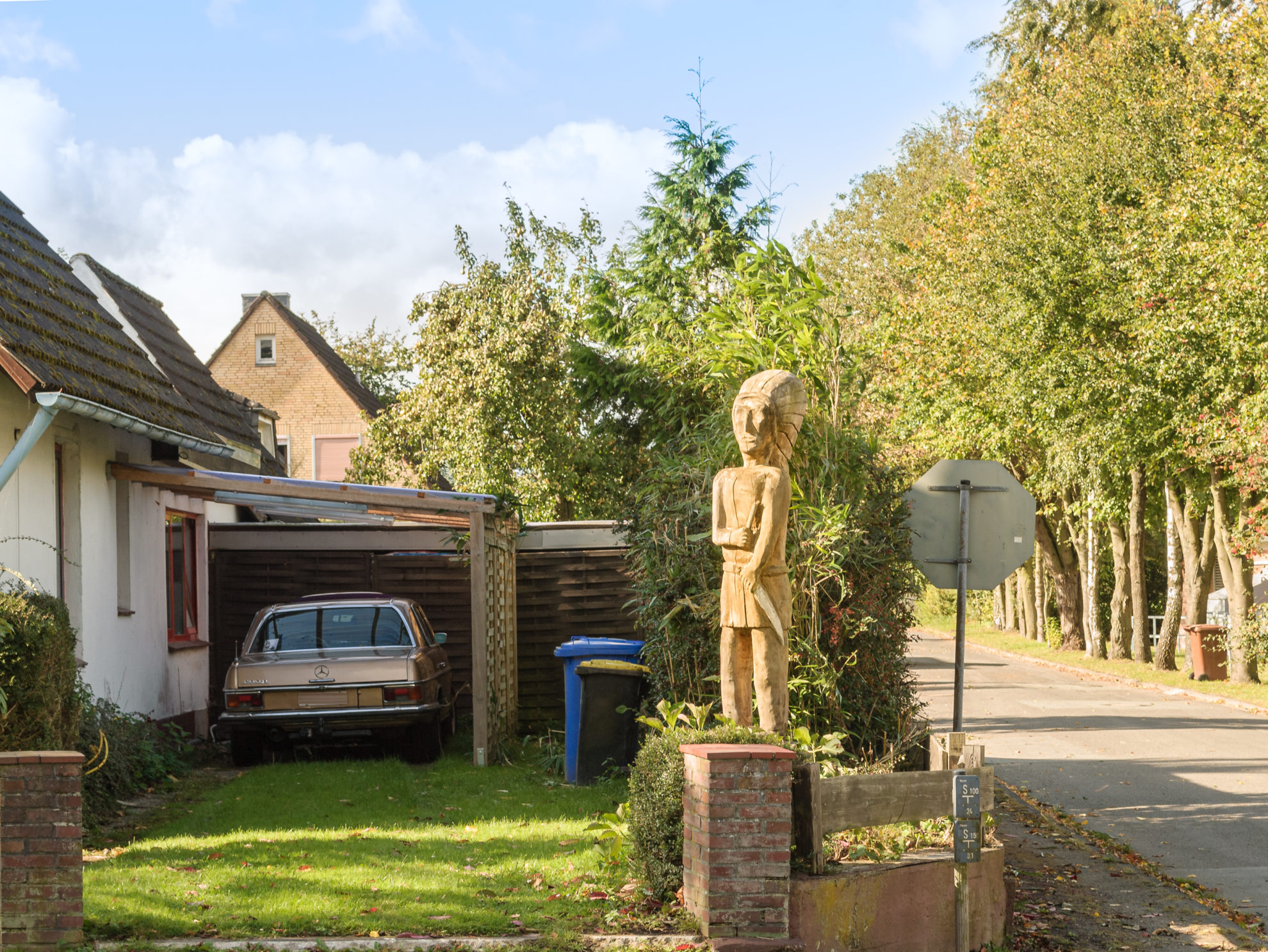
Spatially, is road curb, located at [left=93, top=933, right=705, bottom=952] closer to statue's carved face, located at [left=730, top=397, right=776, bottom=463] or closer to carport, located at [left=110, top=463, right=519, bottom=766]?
statue's carved face, located at [left=730, top=397, right=776, bottom=463]

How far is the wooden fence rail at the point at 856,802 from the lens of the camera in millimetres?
6359

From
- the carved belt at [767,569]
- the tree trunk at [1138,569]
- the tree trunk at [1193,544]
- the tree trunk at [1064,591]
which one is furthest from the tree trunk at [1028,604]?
the carved belt at [767,569]

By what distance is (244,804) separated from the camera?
32.7 ft

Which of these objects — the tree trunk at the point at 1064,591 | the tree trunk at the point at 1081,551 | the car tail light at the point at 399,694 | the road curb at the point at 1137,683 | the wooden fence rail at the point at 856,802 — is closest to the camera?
the wooden fence rail at the point at 856,802

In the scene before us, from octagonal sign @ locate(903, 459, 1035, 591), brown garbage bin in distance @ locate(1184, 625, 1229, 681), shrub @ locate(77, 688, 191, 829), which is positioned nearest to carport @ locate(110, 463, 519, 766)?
shrub @ locate(77, 688, 191, 829)

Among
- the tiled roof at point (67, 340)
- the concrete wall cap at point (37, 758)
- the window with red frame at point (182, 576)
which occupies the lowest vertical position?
the concrete wall cap at point (37, 758)

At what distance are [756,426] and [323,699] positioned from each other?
5897mm

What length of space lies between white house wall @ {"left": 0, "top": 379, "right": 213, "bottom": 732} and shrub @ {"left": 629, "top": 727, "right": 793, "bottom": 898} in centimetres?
498

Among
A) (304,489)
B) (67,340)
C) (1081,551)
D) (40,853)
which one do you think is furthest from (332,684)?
(1081,551)

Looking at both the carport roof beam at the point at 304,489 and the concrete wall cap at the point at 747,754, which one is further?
the carport roof beam at the point at 304,489

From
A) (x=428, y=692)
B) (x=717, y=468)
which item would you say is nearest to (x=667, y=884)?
(x=717, y=468)

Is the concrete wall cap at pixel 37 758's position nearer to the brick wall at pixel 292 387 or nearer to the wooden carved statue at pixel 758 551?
the wooden carved statue at pixel 758 551

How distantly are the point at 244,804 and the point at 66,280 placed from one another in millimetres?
6281

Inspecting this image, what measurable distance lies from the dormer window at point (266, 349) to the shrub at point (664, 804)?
130 ft
